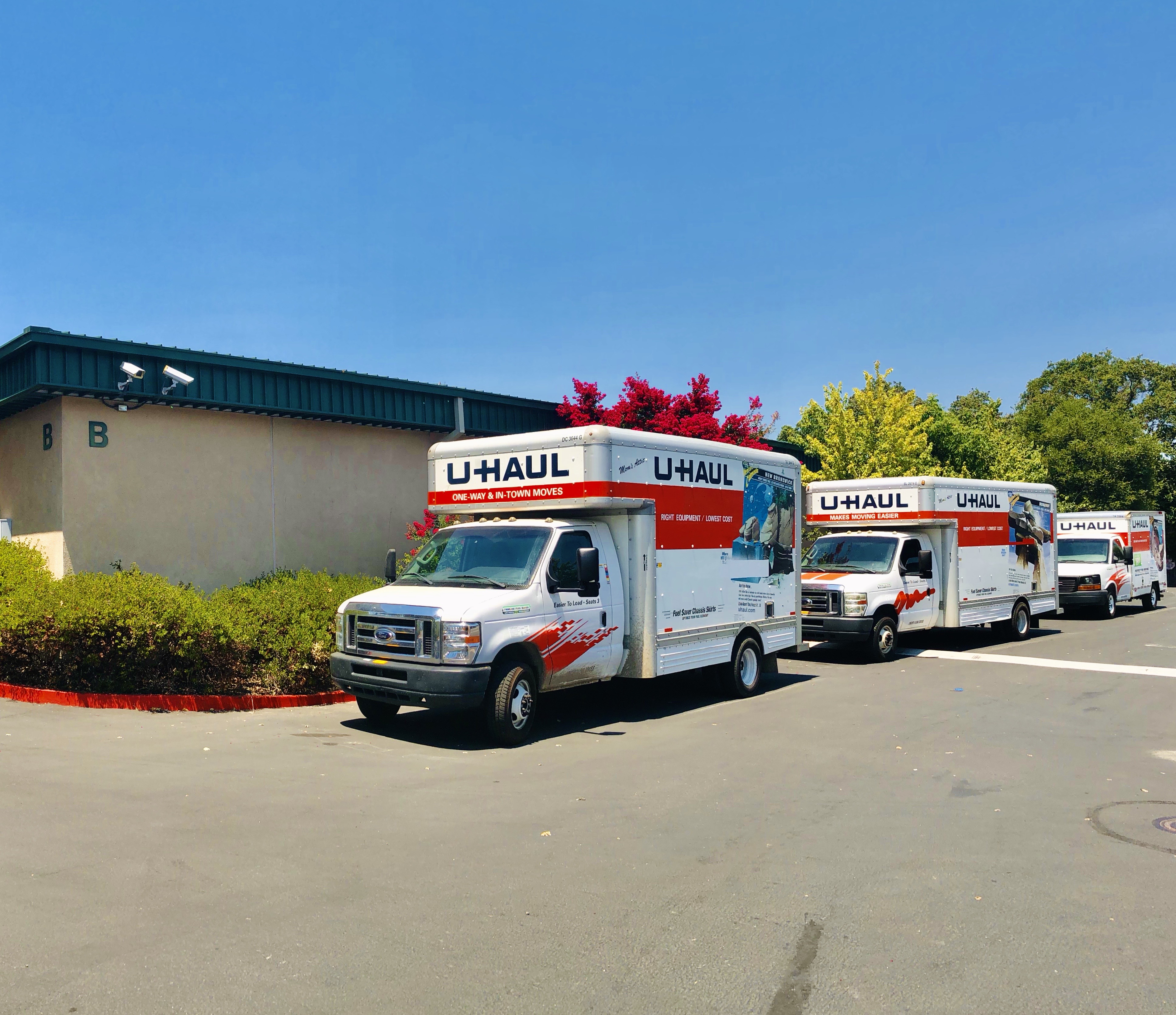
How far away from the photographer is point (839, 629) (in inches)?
600

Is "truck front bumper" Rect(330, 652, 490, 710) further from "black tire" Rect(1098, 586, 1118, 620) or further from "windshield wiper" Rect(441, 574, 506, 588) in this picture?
"black tire" Rect(1098, 586, 1118, 620)

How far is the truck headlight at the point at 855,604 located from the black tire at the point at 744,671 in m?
3.09

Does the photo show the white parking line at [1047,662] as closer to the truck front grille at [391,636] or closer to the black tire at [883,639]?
the black tire at [883,639]

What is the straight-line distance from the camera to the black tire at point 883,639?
1558 cm

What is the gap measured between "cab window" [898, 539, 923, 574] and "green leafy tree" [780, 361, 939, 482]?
41.5 ft

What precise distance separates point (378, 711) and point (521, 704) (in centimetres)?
176

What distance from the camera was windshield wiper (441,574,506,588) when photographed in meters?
9.46

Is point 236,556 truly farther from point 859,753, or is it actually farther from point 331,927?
point 331,927

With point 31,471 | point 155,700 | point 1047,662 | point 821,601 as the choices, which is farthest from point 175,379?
point 1047,662

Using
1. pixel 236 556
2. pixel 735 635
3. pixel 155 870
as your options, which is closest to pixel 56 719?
pixel 155 870

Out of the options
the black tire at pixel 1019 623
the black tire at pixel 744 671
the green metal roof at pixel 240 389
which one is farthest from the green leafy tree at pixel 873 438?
the black tire at pixel 744 671

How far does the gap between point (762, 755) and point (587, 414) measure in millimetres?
11231

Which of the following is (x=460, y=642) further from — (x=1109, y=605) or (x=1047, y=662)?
(x=1109, y=605)

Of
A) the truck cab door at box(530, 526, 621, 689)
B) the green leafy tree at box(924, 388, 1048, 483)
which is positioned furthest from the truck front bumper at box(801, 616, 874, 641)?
the green leafy tree at box(924, 388, 1048, 483)
